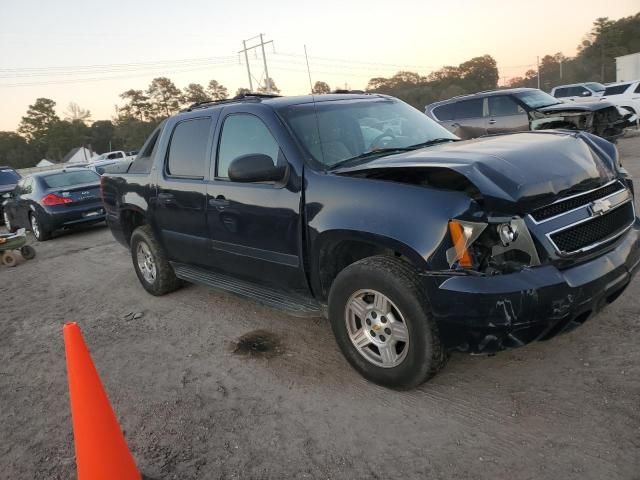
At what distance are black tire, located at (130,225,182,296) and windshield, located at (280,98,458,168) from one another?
7.91ft

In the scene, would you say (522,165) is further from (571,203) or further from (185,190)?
(185,190)

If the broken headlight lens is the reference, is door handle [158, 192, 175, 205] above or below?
above

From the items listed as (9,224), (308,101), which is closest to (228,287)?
(308,101)

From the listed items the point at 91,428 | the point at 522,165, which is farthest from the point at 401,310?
the point at 91,428

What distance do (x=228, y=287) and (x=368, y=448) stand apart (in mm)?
2130

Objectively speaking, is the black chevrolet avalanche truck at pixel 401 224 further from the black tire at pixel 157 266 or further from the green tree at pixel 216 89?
the green tree at pixel 216 89

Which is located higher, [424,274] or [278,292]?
[424,274]

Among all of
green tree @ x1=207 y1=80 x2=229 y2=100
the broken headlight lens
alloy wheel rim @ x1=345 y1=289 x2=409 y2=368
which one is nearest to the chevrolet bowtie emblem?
the broken headlight lens

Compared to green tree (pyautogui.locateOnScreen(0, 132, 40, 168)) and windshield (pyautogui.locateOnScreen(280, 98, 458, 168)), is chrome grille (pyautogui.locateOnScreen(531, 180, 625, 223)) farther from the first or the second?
green tree (pyautogui.locateOnScreen(0, 132, 40, 168))

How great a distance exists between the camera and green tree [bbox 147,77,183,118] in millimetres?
83812

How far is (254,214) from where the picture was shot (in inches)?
148

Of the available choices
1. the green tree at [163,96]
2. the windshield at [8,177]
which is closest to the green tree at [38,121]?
the green tree at [163,96]

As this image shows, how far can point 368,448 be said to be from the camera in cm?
263

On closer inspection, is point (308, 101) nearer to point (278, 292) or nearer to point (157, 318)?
point (278, 292)
